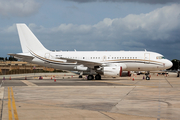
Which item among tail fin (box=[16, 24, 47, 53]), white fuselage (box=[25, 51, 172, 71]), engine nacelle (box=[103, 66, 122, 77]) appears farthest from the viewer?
tail fin (box=[16, 24, 47, 53])

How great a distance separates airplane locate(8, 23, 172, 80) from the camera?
34.2 m

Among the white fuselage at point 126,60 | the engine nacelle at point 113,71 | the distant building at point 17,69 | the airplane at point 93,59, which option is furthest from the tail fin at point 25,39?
the distant building at point 17,69

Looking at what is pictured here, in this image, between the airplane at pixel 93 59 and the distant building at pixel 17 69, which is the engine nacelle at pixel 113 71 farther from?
the distant building at pixel 17 69

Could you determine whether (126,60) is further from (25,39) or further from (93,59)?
(25,39)

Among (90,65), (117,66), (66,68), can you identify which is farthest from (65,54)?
(117,66)

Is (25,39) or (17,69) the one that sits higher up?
(25,39)

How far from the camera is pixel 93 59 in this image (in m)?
36.7

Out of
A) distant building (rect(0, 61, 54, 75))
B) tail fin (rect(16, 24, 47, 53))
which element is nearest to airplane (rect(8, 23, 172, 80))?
tail fin (rect(16, 24, 47, 53))

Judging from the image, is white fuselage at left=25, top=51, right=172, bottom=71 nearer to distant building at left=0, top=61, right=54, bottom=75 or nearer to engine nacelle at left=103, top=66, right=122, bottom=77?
engine nacelle at left=103, top=66, right=122, bottom=77

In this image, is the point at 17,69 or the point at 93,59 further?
the point at 17,69

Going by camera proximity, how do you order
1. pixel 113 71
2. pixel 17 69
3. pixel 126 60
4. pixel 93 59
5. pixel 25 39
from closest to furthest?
1. pixel 113 71
2. pixel 126 60
3. pixel 93 59
4. pixel 25 39
5. pixel 17 69

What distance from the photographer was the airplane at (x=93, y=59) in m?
34.2

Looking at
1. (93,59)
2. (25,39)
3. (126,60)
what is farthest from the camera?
(25,39)

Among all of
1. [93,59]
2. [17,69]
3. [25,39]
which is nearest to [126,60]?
[93,59]
